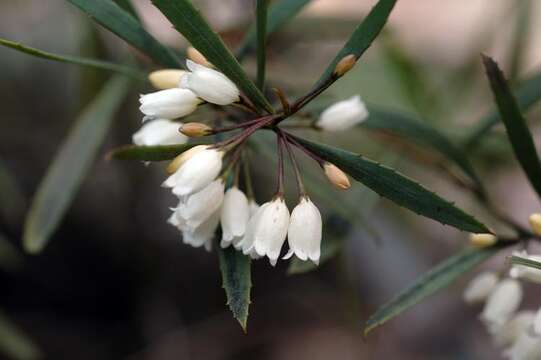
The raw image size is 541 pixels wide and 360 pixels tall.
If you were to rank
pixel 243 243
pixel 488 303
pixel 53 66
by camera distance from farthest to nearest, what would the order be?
1. pixel 53 66
2. pixel 488 303
3. pixel 243 243

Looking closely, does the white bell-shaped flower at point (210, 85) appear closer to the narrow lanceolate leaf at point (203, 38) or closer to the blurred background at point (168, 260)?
the narrow lanceolate leaf at point (203, 38)

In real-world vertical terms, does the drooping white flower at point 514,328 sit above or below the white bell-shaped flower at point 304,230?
below

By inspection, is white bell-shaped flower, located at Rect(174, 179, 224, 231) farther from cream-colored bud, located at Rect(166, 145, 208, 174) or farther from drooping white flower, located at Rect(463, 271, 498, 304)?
drooping white flower, located at Rect(463, 271, 498, 304)

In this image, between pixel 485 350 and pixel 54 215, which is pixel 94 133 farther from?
pixel 485 350

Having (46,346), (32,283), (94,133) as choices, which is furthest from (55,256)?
(94,133)

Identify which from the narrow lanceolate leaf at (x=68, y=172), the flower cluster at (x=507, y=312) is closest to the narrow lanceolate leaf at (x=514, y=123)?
the flower cluster at (x=507, y=312)

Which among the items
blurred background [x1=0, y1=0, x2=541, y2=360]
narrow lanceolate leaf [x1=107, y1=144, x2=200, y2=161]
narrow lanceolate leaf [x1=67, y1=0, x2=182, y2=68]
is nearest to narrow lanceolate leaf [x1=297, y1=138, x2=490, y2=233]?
narrow lanceolate leaf [x1=107, y1=144, x2=200, y2=161]
